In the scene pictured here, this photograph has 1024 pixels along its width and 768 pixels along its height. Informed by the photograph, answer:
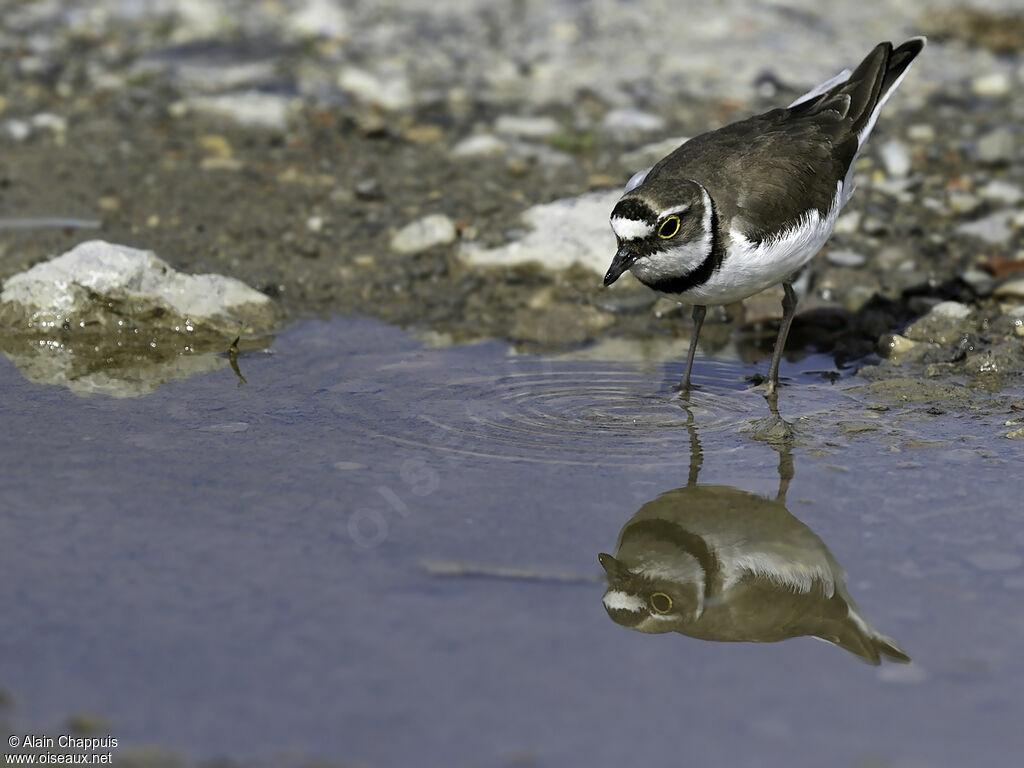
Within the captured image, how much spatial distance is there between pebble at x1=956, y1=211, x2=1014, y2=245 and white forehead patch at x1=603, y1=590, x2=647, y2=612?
16.2 ft

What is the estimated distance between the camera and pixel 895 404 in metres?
5.96

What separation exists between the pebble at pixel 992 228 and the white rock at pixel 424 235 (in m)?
3.28

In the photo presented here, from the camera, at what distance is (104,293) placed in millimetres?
6828

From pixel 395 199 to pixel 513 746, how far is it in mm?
5772

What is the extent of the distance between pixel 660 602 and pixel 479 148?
5517mm

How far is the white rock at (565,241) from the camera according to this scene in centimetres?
762

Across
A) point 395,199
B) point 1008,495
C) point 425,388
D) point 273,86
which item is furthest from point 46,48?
point 1008,495

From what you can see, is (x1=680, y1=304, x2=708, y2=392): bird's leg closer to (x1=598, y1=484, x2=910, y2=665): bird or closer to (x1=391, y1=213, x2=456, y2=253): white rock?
(x1=598, y1=484, x2=910, y2=665): bird

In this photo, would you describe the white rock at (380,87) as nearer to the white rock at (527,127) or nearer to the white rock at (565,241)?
the white rock at (527,127)

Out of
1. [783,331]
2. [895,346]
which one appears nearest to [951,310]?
[895,346]

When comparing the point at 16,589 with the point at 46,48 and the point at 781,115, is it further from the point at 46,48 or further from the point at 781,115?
the point at 46,48

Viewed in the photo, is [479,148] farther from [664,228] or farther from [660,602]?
[660,602]

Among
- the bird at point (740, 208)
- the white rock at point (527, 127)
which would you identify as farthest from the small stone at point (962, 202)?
the white rock at point (527, 127)

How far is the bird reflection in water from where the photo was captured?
3895mm
